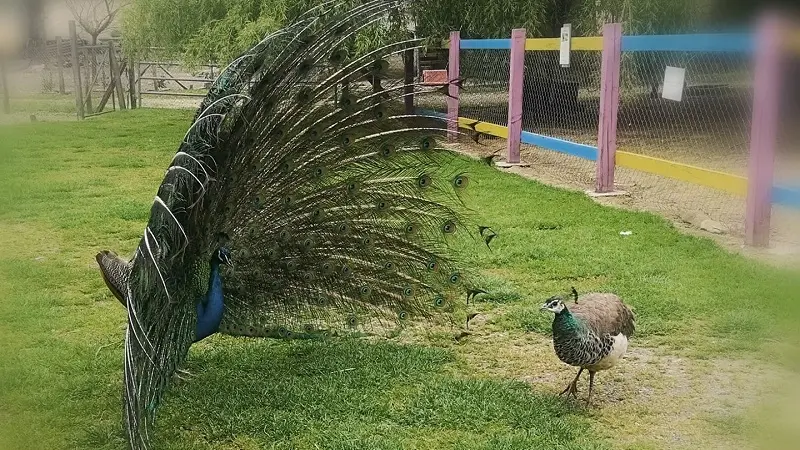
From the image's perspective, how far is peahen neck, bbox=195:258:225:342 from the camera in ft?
10.3

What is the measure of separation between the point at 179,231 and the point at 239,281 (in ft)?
2.14

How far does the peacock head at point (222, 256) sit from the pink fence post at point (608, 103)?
5.13 metres

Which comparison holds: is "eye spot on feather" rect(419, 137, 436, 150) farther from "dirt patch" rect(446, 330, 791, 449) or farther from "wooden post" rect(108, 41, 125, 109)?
"wooden post" rect(108, 41, 125, 109)

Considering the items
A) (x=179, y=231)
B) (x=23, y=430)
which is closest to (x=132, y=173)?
(x=179, y=231)

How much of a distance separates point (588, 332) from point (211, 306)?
1512 mm

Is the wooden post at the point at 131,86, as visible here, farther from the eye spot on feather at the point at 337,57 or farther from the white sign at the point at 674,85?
the eye spot on feather at the point at 337,57

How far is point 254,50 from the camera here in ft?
10.7

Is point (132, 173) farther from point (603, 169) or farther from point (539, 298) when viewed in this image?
point (539, 298)

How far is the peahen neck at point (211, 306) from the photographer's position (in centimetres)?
313

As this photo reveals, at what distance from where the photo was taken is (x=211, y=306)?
3166mm

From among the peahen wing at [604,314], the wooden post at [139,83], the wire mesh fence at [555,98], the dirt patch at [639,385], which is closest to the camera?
the dirt patch at [639,385]

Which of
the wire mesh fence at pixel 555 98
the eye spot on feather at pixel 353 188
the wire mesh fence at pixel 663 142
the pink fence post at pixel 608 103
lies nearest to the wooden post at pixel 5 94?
the eye spot on feather at pixel 353 188

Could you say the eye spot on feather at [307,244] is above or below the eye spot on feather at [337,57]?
below

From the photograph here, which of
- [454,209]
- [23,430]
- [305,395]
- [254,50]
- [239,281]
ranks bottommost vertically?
[305,395]
